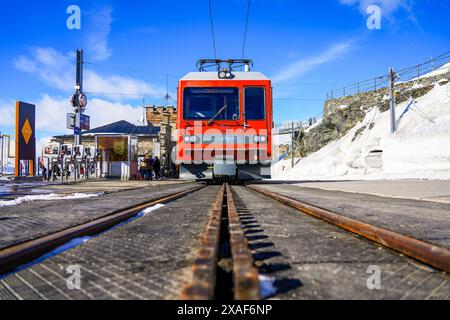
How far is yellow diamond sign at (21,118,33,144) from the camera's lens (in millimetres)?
16078

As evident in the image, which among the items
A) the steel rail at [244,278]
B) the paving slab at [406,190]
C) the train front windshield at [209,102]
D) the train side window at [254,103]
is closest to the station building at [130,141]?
the train front windshield at [209,102]

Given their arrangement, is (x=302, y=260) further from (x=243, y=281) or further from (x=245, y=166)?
(x=245, y=166)

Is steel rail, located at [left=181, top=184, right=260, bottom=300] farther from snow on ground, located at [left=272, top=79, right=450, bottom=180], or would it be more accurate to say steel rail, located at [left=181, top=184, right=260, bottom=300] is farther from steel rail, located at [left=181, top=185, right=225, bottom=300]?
snow on ground, located at [left=272, top=79, right=450, bottom=180]

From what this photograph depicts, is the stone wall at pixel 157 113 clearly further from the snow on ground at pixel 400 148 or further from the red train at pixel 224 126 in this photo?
the red train at pixel 224 126

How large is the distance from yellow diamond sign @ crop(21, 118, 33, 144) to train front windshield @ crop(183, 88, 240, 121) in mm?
10327

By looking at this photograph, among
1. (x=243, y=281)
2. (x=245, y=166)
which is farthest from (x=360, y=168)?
(x=243, y=281)

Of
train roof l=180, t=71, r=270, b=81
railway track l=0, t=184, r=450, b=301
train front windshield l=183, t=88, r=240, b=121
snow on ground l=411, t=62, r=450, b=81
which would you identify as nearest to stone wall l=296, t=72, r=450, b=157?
snow on ground l=411, t=62, r=450, b=81

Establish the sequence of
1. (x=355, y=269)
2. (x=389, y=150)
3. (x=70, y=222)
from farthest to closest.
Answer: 1. (x=389, y=150)
2. (x=70, y=222)
3. (x=355, y=269)

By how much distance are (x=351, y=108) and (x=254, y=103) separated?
29497 millimetres

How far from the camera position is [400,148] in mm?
23453

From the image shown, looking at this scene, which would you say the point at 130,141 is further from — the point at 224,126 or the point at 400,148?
the point at 400,148

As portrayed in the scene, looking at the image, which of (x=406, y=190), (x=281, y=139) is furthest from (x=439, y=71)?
(x=406, y=190)

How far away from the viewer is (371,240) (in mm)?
2080
